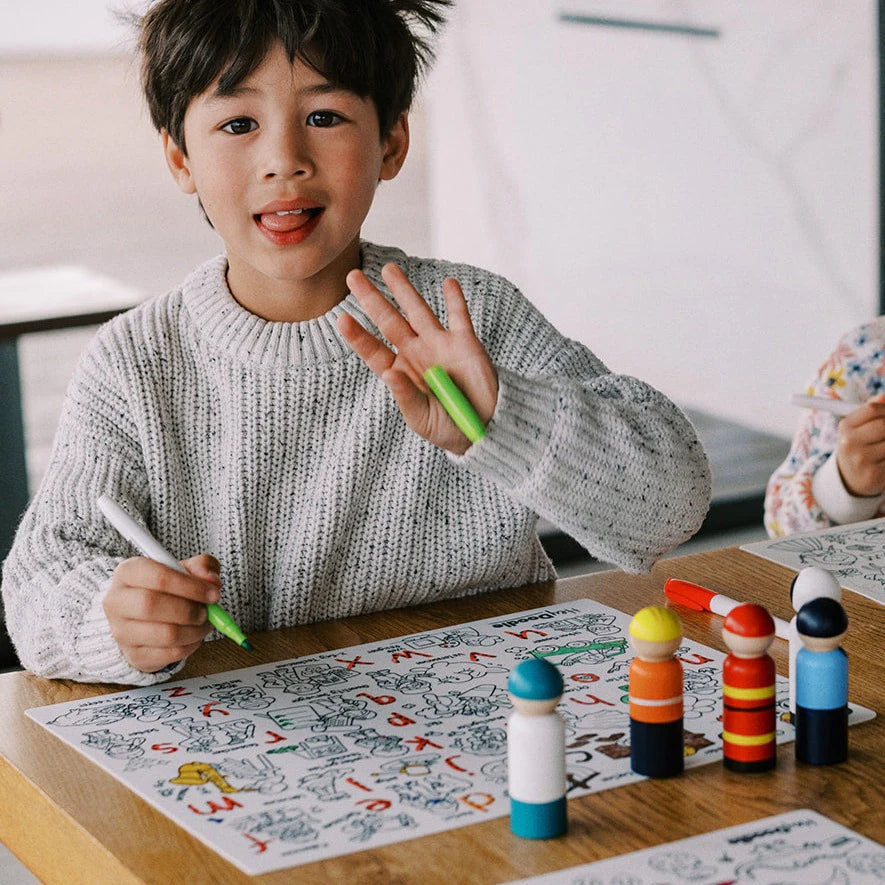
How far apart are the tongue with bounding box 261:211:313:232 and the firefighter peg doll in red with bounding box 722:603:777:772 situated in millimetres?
595

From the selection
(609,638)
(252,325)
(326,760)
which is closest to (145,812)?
(326,760)

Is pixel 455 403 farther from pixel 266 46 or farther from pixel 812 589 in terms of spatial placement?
pixel 266 46

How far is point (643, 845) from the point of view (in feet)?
2.88

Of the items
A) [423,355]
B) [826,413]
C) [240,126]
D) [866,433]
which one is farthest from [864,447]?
[240,126]

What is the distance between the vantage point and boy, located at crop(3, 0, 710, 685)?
1.24 m

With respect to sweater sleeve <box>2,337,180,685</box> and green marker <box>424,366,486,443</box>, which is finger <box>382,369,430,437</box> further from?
sweater sleeve <box>2,337,180,685</box>

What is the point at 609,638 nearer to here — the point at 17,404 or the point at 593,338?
the point at 17,404

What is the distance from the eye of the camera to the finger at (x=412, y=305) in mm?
1220

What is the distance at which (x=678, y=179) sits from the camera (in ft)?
10.9

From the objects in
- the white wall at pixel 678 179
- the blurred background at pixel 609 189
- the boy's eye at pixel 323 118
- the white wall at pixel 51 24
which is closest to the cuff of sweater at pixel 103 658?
the boy's eye at pixel 323 118

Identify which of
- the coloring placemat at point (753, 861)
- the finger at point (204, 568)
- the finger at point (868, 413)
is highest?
the finger at point (204, 568)

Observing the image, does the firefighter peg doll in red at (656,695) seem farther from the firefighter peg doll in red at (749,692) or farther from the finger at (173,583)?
the finger at (173,583)

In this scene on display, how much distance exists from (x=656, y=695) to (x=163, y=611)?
1.32 ft

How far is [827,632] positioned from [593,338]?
93.5 inches
